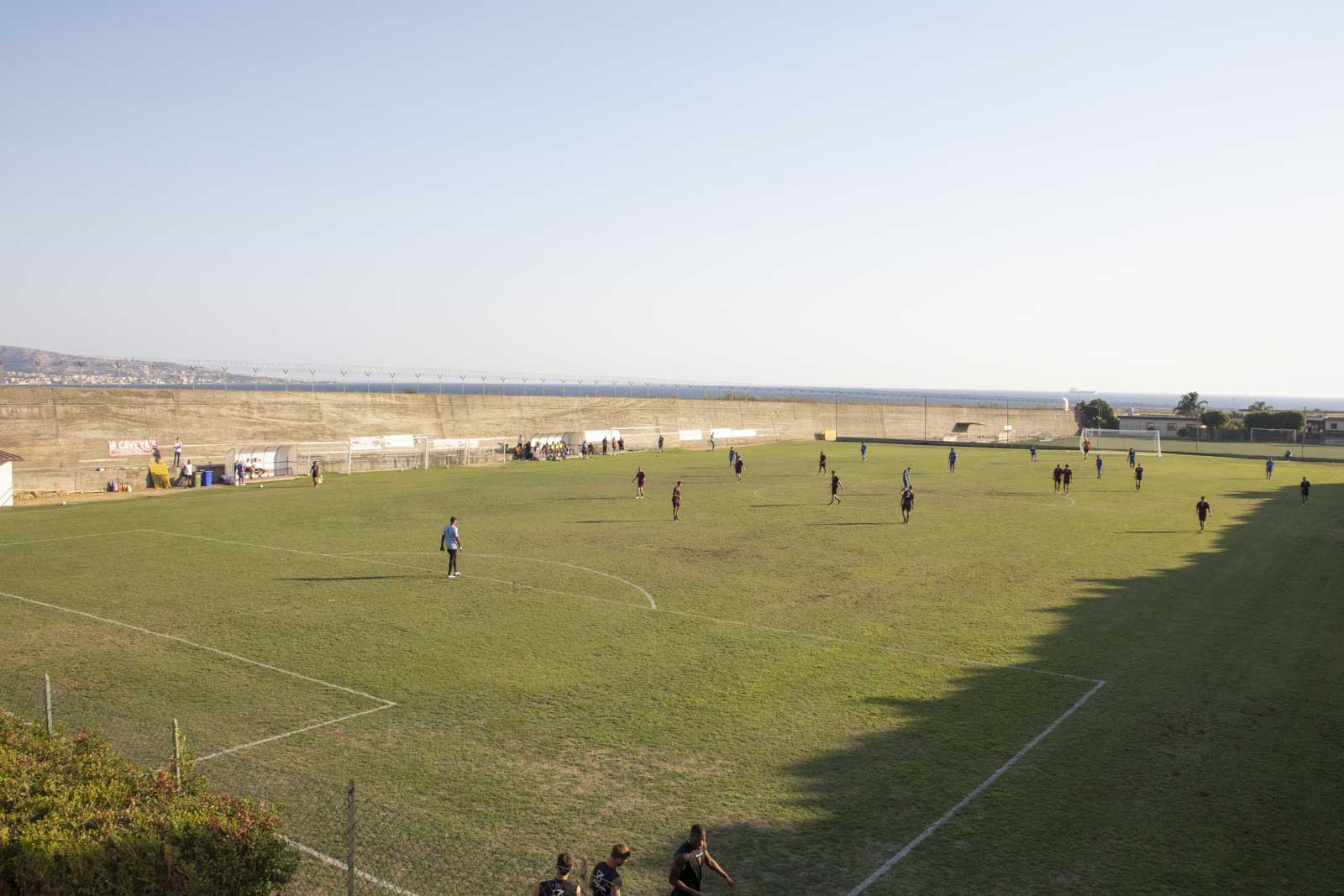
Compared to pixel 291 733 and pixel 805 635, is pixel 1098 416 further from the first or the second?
pixel 291 733

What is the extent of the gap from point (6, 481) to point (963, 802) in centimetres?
4351

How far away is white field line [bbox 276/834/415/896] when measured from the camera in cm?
917

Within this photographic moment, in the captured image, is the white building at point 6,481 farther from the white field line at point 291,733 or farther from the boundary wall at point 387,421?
the white field line at point 291,733

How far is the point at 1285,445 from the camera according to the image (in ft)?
262

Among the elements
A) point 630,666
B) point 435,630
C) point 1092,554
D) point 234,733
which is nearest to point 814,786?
point 630,666

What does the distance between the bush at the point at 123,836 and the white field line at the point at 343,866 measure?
32.2 inches

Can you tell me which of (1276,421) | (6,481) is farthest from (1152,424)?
(6,481)

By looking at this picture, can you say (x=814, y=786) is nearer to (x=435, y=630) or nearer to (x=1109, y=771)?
(x=1109, y=771)

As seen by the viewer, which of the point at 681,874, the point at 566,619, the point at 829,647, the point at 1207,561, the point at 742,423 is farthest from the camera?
the point at 742,423

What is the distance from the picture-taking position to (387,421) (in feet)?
226

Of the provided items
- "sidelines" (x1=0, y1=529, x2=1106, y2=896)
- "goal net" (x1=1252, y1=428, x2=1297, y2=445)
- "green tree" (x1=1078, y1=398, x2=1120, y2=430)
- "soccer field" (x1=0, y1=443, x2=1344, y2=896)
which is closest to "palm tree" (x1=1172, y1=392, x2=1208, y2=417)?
"green tree" (x1=1078, y1=398, x2=1120, y2=430)

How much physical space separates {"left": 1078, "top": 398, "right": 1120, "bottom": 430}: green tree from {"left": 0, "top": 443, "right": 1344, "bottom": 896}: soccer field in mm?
78799

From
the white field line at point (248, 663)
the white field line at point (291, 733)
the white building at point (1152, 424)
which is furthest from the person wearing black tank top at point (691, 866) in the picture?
the white building at point (1152, 424)

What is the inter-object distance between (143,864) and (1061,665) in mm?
15016
